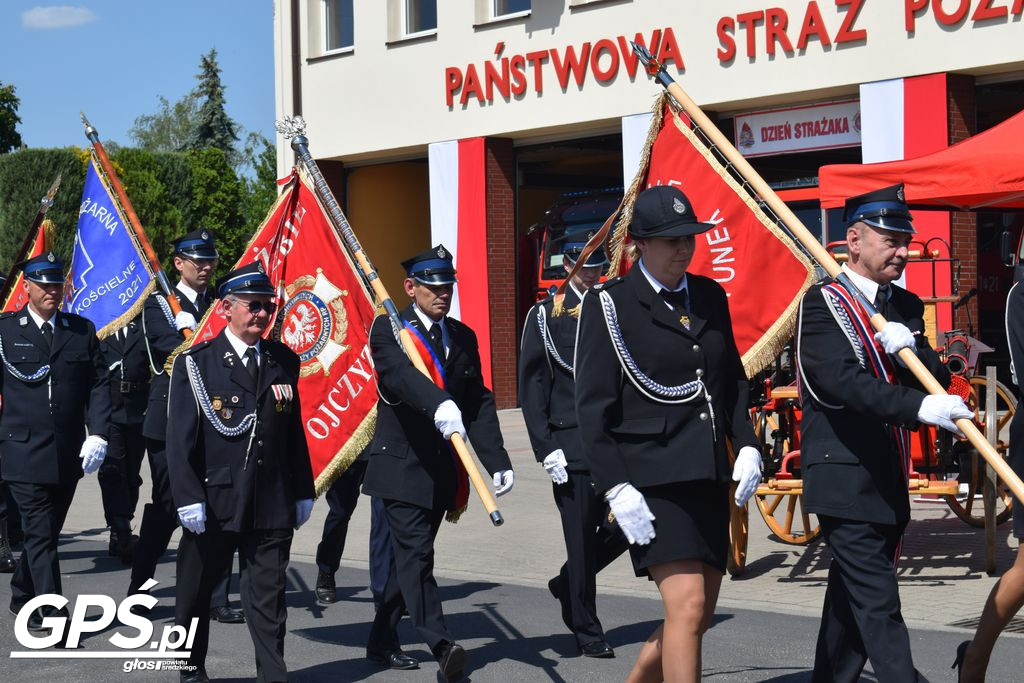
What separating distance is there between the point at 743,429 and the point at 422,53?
18.0 metres

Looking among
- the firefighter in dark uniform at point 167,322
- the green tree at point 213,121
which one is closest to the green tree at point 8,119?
the green tree at point 213,121

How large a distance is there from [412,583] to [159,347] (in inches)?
126

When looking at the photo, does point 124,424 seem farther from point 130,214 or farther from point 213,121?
point 213,121

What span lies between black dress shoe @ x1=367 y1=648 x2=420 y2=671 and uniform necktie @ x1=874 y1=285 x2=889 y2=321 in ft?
9.62

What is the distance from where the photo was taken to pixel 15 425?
8.56 meters

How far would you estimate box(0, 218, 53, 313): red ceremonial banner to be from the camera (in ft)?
39.5

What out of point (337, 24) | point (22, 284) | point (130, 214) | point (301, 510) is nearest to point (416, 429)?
point (301, 510)

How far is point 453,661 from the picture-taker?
659 cm

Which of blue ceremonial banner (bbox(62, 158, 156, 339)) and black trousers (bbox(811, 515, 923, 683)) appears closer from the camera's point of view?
black trousers (bbox(811, 515, 923, 683))

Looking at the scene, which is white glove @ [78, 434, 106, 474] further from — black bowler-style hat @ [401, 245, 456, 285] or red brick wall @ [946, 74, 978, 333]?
red brick wall @ [946, 74, 978, 333]

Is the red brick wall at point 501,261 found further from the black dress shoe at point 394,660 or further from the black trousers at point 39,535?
the black dress shoe at point 394,660

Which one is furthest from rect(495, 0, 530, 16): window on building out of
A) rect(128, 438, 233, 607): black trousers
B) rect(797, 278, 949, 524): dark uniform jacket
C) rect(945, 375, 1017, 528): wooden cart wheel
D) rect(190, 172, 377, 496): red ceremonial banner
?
rect(797, 278, 949, 524): dark uniform jacket

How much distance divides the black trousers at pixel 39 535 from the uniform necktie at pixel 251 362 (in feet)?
7.35

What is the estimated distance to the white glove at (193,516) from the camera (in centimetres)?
637
